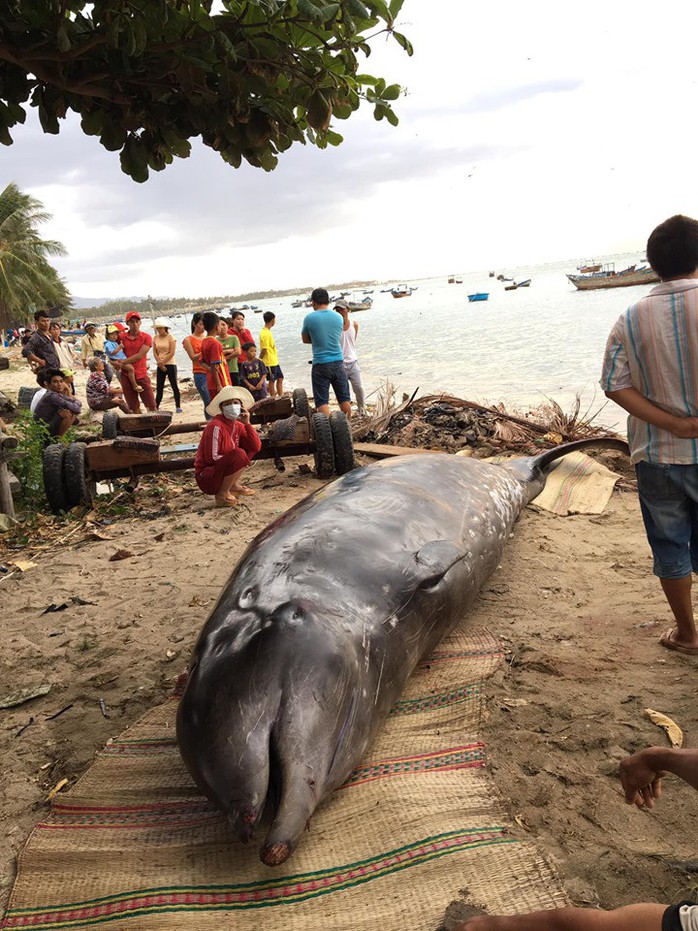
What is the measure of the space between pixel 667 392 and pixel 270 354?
1101 cm

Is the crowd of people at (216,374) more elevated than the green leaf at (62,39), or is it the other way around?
the green leaf at (62,39)

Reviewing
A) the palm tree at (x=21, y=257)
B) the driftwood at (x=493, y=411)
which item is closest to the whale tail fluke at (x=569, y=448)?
the driftwood at (x=493, y=411)

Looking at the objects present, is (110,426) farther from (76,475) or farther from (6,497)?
(6,497)

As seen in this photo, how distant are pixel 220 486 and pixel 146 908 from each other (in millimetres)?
4975

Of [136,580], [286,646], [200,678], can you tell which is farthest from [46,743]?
[136,580]

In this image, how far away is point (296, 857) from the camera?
2242mm

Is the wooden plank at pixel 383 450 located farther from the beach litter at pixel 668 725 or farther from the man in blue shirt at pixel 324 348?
the beach litter at pixel 668 725

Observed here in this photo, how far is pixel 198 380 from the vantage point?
10555 millimetres

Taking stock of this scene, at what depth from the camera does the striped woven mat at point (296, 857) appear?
6.61 feet

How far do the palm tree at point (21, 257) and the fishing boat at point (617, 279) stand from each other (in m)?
43.6

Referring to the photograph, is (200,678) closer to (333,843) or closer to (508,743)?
(333,843)

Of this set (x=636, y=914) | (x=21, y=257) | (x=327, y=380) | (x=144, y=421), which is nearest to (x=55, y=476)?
(x=144, y=421)

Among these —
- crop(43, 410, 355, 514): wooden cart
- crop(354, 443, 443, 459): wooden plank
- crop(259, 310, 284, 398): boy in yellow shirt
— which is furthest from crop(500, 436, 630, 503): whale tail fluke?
crop(259, 310, 284, 398): boy in yellow shirt

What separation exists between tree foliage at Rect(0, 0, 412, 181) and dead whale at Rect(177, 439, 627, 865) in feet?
6.71
